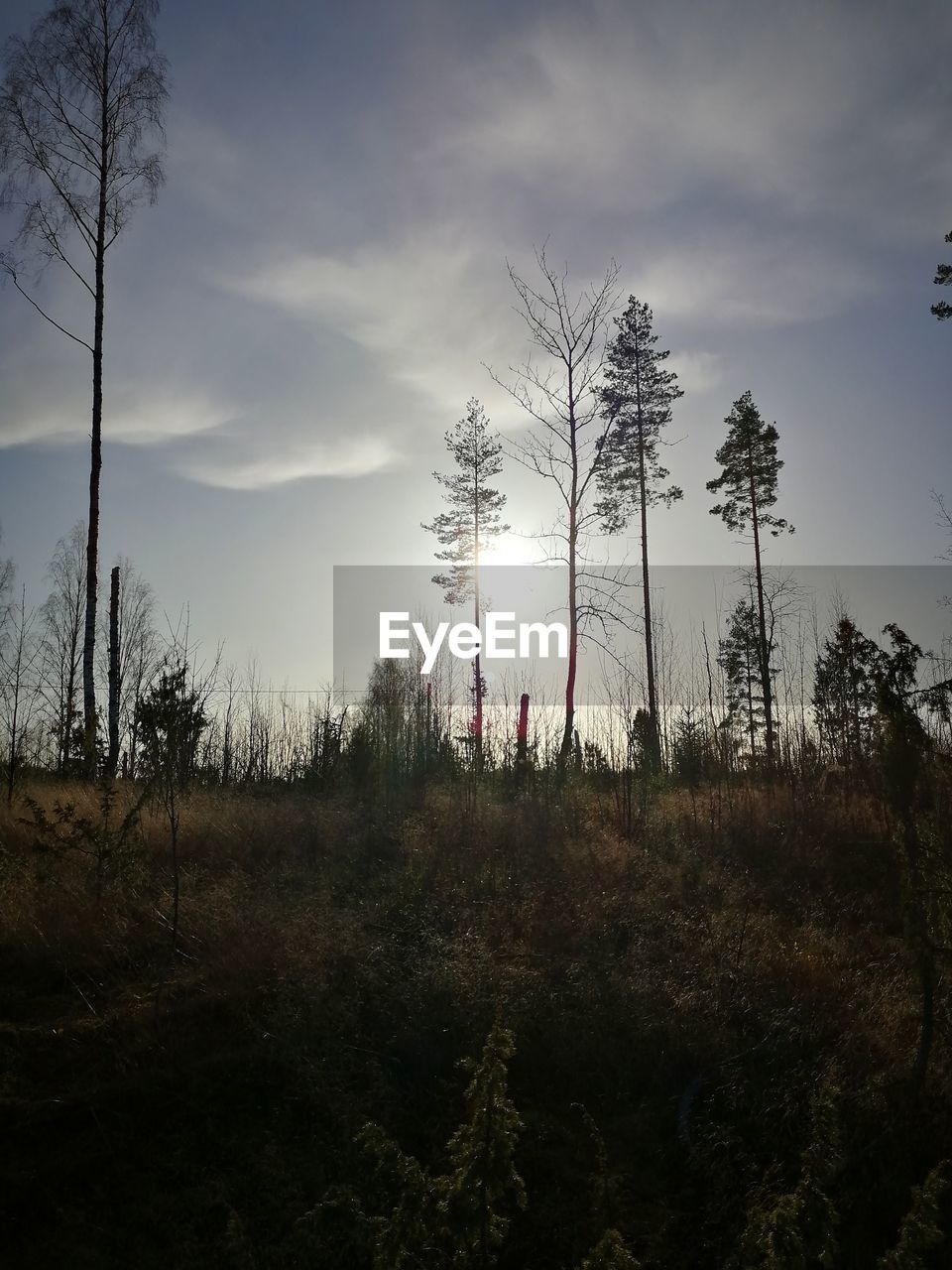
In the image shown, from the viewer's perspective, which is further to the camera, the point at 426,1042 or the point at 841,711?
the point at 841,711

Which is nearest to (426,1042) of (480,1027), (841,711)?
(480,1027)

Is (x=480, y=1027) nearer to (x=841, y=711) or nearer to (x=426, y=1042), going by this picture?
(x=426, y=1042)

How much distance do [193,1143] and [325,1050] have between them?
1.15 m

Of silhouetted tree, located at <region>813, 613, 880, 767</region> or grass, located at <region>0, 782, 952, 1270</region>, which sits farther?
silhouetted tree, located at <region>813, 613, 880, 767</region>

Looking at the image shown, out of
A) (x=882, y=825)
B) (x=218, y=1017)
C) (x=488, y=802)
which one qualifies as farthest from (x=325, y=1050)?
(x=882, y=825)

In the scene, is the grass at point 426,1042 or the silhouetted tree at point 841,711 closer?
the grass at point 426,1042

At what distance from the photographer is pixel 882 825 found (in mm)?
12680

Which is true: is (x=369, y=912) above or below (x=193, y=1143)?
above

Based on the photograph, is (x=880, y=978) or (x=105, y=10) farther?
(x=105, y=10)

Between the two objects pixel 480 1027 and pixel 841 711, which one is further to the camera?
pixel 841 711

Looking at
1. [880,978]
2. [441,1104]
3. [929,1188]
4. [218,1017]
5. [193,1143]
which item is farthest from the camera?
[880,978]

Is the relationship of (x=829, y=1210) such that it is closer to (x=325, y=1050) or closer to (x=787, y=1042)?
(x=787, y=1042)

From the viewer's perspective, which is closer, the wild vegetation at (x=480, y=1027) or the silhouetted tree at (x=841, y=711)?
the wild vegetation at (x=480, y=1027)

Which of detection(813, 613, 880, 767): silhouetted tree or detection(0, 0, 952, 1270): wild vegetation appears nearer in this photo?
detection(0, 0, 952, 1270): wild vegetation
